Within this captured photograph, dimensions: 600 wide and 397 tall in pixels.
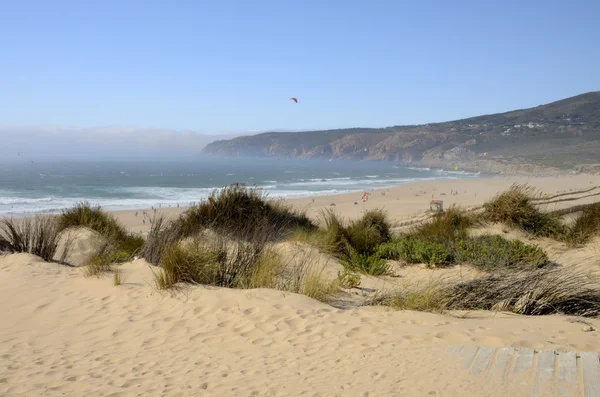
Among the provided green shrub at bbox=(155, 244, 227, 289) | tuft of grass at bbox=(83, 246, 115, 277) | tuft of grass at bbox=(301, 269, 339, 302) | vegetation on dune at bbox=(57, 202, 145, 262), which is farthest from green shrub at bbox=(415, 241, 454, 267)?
vegetation on dune at bbox=(57, 202, 145, 262)

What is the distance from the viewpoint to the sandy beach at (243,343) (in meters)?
3.72

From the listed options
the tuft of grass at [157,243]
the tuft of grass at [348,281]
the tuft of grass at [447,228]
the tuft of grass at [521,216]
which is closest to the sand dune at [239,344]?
the tuft of grass at [348,281]

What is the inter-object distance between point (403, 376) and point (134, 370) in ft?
7.44

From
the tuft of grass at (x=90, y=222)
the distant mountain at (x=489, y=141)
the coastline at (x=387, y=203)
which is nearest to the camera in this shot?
the tuft of grass at (x=90, y=222)

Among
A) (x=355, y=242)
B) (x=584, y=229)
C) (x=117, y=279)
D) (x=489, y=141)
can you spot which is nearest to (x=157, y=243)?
(x=117, y=279)

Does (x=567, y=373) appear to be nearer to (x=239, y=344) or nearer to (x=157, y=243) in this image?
(x=239, y=344)

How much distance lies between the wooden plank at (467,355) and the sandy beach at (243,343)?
0.05 meters

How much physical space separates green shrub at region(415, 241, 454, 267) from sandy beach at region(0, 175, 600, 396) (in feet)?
11.5

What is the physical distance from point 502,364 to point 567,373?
0.44 meters

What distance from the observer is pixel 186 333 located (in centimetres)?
505

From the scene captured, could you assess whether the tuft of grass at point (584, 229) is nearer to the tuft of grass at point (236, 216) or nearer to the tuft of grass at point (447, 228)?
the tuft of grass at point (447, 228)

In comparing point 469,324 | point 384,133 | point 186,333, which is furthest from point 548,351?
point 384,133

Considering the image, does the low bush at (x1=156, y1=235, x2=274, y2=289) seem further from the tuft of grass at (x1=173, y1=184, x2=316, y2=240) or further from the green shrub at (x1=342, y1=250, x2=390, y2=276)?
the tuft of grass at (x1=173, y1=184, x2=316, y2=240)

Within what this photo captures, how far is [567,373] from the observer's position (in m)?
3.50
